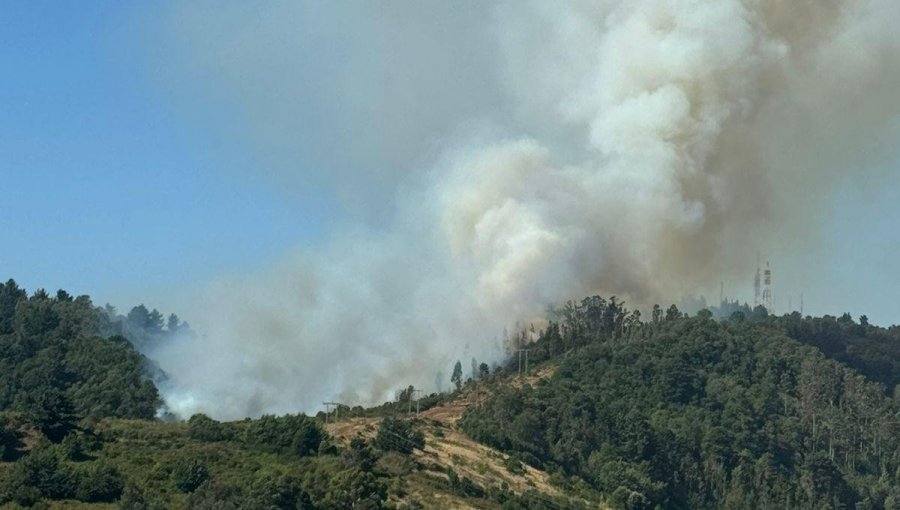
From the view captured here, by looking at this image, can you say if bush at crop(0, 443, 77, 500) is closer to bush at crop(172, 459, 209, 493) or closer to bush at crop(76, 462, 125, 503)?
bush at crop(76, 462, 125, 503)

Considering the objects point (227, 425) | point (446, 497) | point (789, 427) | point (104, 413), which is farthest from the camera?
point (789, 427)

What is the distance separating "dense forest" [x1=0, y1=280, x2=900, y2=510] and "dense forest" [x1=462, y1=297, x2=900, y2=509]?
0.79ft

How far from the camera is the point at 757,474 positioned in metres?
172

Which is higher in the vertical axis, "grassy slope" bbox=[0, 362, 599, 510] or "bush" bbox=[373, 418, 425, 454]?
"bush" bbox=[373, 418, 425, 454]

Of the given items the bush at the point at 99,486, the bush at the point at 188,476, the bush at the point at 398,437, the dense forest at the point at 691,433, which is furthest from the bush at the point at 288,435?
the dense forest at the point at 691,433

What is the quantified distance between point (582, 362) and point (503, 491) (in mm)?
55770

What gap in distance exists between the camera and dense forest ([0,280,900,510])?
12131 cm

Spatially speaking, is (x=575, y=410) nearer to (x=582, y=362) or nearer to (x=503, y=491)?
(x=582, y=362)

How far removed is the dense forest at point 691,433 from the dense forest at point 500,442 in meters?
0.24

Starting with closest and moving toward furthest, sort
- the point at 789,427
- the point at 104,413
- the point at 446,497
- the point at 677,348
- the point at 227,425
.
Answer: the point at 446,497 < the point at 227,425 < the point at 104,413 < the point at 789,427 < the point at 677,348

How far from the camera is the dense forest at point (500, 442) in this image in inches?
4776

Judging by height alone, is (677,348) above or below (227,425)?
above

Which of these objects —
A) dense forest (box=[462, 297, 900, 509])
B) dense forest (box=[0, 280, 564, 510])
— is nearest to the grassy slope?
dense forest (box=[0, 280, 564, 510])

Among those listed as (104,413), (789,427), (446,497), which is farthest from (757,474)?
(104,413)
